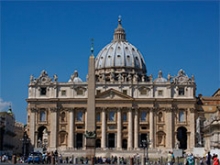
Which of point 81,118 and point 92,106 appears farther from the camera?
point 81,118

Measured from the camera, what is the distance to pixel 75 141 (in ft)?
324

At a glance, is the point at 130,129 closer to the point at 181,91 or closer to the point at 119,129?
the point at 119,129

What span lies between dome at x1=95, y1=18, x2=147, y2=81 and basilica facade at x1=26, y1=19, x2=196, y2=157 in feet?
73.3

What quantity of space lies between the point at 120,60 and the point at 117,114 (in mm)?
28572

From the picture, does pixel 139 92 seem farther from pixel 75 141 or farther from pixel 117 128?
pixel 75 141

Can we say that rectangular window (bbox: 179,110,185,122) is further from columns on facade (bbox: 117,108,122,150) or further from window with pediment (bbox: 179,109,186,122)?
columns on facade (bbox: 117,108,122,150)

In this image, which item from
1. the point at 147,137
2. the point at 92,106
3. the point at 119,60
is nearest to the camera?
the point at 92,106

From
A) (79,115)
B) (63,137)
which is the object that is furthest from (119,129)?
(63,137)

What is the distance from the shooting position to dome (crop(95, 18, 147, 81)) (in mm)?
123438

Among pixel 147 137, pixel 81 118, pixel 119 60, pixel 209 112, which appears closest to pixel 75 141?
pixel 81 118

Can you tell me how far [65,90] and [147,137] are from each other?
1641 cm

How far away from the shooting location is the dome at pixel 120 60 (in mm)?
123438

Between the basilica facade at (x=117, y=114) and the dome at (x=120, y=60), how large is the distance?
2235cm

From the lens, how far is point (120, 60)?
12481cm
